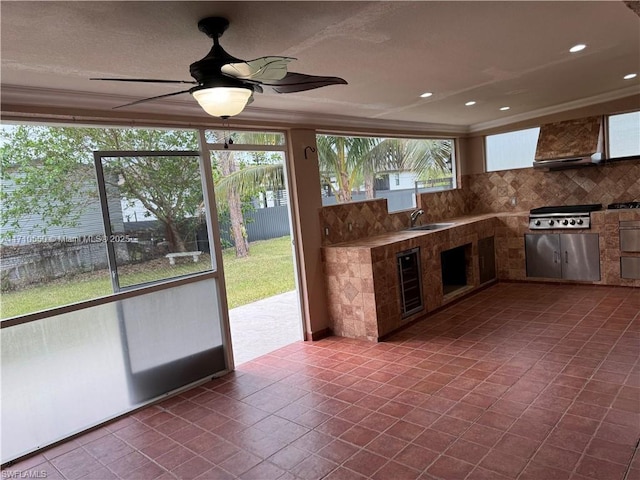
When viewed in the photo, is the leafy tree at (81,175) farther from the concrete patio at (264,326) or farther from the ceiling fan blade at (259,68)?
the ceiling fan blade at (259,68)

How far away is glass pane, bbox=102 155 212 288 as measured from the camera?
10.8 feet

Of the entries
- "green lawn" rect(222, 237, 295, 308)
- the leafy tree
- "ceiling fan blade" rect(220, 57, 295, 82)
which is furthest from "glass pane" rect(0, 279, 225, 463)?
"ceiling fan blade" rect(220, 57, 295, 82)

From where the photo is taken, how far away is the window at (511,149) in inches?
254

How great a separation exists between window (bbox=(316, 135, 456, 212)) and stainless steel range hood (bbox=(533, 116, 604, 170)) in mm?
1398

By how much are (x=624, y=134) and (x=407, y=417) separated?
4935mm

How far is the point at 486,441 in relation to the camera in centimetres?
251

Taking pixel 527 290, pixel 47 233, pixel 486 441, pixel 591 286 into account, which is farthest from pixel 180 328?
pixel 591 286

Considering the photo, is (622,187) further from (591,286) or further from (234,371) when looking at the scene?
(234,371)

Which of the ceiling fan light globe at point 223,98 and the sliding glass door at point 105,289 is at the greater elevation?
the ceiling fan light globe at point 223,98

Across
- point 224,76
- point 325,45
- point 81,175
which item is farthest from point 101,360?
point 325,45

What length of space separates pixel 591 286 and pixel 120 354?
5.46 metres

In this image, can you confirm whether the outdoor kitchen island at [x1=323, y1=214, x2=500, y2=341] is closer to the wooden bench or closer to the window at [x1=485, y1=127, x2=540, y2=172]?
the wooden bench

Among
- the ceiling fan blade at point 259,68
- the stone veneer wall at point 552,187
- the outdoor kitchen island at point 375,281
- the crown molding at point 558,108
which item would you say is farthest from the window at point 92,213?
the stone veneer wall at point 552,187

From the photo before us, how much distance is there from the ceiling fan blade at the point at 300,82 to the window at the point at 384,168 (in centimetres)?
254
